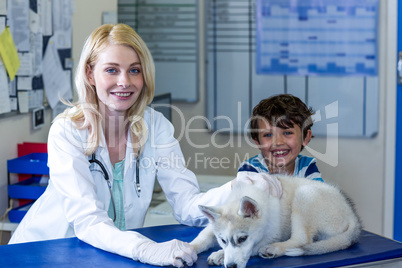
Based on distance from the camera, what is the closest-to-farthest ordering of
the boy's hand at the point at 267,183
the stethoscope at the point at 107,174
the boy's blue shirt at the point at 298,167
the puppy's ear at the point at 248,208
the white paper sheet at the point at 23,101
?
the puppy's ear at the point at 248,208
the boy's hand at the point at 267,183
the stethoscope at the point at 107,174
the boy's blue shirt at the point at 298,167
the white paper sheet at the point at 23,101

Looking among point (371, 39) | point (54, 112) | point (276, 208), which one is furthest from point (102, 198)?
point (371, 39)

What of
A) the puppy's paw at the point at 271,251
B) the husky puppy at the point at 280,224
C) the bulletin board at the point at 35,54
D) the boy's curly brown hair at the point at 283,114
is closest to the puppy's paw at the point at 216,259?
the husky puppy at the point at 280,224

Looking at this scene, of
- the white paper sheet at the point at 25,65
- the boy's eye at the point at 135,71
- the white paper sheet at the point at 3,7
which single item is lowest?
the boy's eye at the point at 135,71

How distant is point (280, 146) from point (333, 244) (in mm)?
655

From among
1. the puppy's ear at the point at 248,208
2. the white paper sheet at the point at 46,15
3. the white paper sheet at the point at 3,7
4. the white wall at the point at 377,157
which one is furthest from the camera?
the white wall at the point at 377,157

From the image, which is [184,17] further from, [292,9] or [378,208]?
[378,208]

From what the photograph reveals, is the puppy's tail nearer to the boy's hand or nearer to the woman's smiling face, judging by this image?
the boy's hand

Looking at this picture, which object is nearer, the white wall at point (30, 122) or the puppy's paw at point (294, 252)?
the puppy's paw at point (294, 252)

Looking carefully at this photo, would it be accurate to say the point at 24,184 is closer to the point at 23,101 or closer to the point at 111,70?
the point at 23,101

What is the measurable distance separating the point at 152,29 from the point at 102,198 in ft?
7.38

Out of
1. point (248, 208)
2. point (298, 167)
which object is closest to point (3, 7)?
point (298, 167)

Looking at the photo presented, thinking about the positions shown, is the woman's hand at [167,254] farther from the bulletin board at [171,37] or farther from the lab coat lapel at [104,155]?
the bulletin board at [171,37]

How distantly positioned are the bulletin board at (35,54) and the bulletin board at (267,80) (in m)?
1.21

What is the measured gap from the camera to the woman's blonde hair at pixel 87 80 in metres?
1.84
